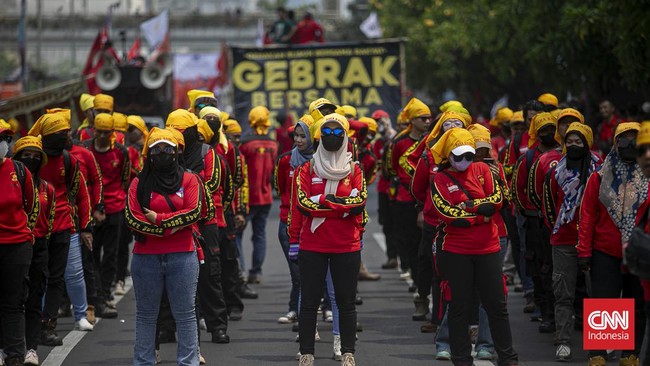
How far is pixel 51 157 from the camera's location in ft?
42.5

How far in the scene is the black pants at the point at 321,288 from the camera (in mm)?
11195

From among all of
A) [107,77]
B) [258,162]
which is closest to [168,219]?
[258,162]

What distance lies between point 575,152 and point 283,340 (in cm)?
321

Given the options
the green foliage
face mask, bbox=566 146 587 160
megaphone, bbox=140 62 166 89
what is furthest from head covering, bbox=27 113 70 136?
megaphone, bbox=140 62 166 89

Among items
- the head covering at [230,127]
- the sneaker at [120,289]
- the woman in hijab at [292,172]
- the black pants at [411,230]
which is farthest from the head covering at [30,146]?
the sneaker at [120,289]

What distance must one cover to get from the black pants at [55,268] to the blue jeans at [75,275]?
18.0 inches

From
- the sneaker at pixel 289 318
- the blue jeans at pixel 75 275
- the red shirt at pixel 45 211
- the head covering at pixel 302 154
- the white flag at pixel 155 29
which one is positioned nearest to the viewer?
the red shirt at pixel 45 211

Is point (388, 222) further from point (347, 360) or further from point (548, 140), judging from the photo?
point (347, 360)

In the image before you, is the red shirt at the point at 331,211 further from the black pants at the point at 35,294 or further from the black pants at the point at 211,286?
the black pants at the point at 35,294

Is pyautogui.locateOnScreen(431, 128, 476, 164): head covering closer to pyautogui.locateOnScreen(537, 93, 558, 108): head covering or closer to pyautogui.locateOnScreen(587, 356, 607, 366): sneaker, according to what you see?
pyautogui.locateOnScreen(587, 356, 607, 366): sneaker

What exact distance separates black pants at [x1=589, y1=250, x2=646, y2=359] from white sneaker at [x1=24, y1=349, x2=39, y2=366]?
4352 millimetres

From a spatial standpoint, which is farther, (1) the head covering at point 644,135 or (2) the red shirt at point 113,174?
(2) the red shirt at point 113,174

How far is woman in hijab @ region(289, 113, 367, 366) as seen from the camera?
1106cm

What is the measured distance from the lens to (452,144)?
11.0 meters
